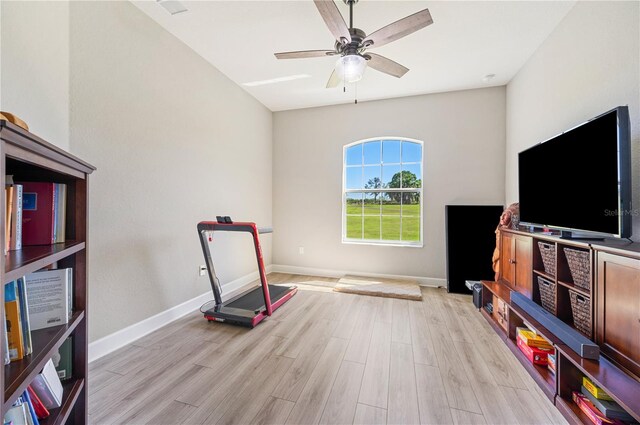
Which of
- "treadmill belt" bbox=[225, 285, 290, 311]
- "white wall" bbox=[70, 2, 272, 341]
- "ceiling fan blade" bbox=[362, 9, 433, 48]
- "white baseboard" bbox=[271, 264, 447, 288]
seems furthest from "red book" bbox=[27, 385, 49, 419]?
"white baseboard" bbox=[271, 264, 447, 288]

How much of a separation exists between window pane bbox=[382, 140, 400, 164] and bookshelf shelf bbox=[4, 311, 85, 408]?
4.02 m

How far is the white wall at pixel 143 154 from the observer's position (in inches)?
76.5

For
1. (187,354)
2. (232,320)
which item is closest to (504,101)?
(232,320)

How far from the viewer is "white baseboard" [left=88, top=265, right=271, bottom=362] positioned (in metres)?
1.96

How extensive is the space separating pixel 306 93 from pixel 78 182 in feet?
10.7

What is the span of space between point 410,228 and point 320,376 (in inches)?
112

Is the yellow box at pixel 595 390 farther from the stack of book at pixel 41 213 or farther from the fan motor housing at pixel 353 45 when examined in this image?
the stack of book at pixel 41 213

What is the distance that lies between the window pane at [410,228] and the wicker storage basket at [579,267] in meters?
2.28

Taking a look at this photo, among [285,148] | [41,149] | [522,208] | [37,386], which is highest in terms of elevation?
[285,148]

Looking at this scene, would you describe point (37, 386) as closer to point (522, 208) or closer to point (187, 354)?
point (187, 354)

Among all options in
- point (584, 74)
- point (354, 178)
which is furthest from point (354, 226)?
point (584, 74)

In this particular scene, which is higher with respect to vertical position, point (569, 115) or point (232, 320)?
point (569, 115)

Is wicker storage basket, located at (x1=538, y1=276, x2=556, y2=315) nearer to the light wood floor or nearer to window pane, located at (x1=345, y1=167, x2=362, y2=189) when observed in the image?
the light wood floor

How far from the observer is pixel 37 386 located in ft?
3.28
